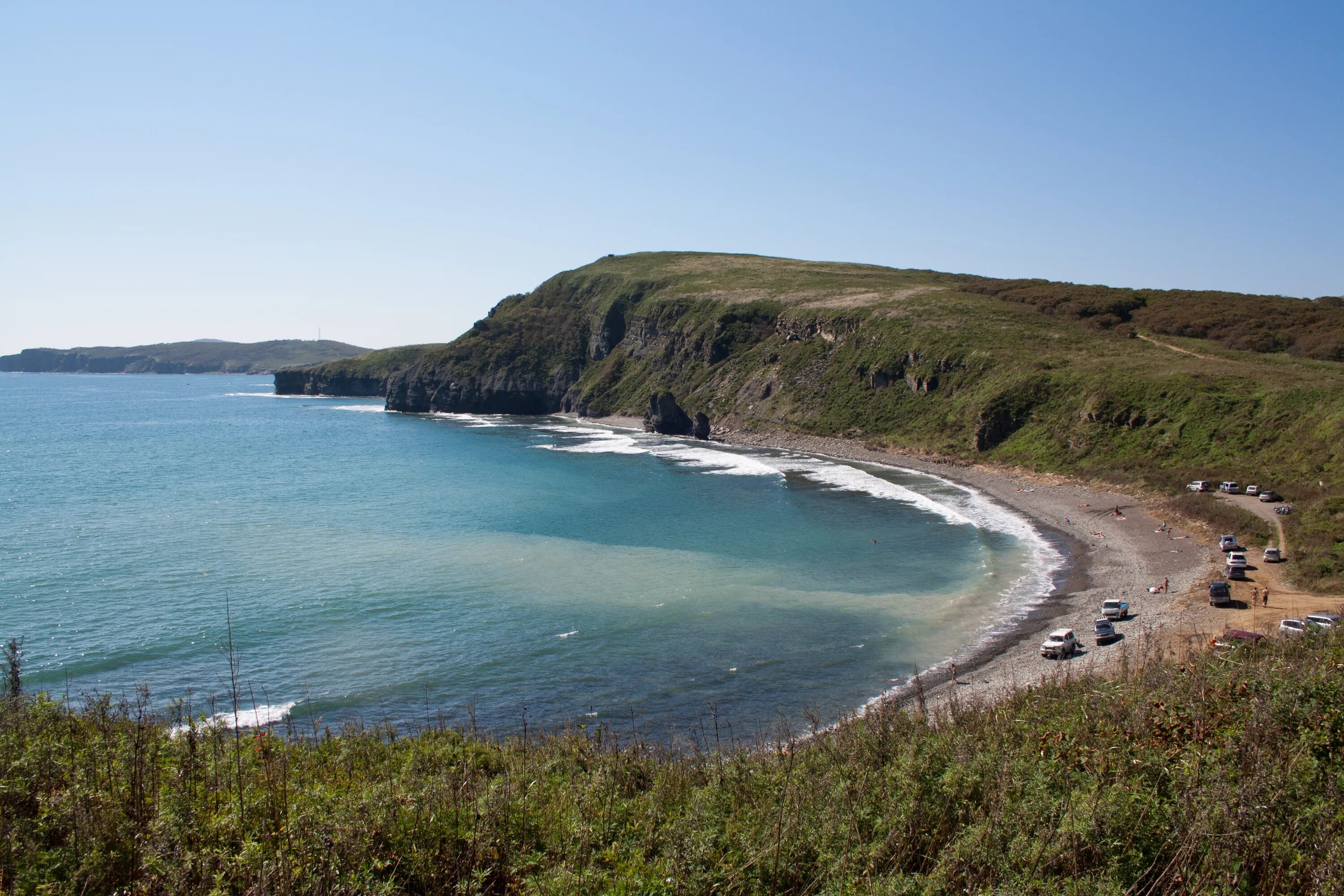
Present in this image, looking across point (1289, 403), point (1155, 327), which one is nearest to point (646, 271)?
point (1155, 327)

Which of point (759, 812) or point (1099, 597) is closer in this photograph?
point (759, 812)

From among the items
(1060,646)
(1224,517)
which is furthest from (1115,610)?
(1224,517)

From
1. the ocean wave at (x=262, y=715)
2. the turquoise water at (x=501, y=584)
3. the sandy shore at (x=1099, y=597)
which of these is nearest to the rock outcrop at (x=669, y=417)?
the turquoise water at (x=501, y=584)

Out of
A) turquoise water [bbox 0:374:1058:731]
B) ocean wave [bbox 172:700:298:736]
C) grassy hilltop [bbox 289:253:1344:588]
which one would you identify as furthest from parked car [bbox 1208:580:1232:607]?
ocean wave [bbox 172:700:298:736]

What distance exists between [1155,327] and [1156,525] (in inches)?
2690

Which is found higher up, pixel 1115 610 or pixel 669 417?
pixel 669 417

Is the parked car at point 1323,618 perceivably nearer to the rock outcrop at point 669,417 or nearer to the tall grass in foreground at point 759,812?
the tall grass in foreground at point 759,812

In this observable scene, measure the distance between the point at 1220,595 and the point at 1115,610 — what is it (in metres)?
4.31

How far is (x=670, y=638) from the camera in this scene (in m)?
31.1

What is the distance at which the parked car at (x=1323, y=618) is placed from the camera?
2381cm

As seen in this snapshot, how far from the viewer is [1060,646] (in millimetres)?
27906

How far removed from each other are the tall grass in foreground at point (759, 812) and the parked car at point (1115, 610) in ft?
66.8

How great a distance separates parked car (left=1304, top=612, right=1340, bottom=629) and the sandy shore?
5.06 ft

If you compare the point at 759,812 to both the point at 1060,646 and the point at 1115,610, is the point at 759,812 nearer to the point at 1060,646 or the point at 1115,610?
the point at 1060,646
